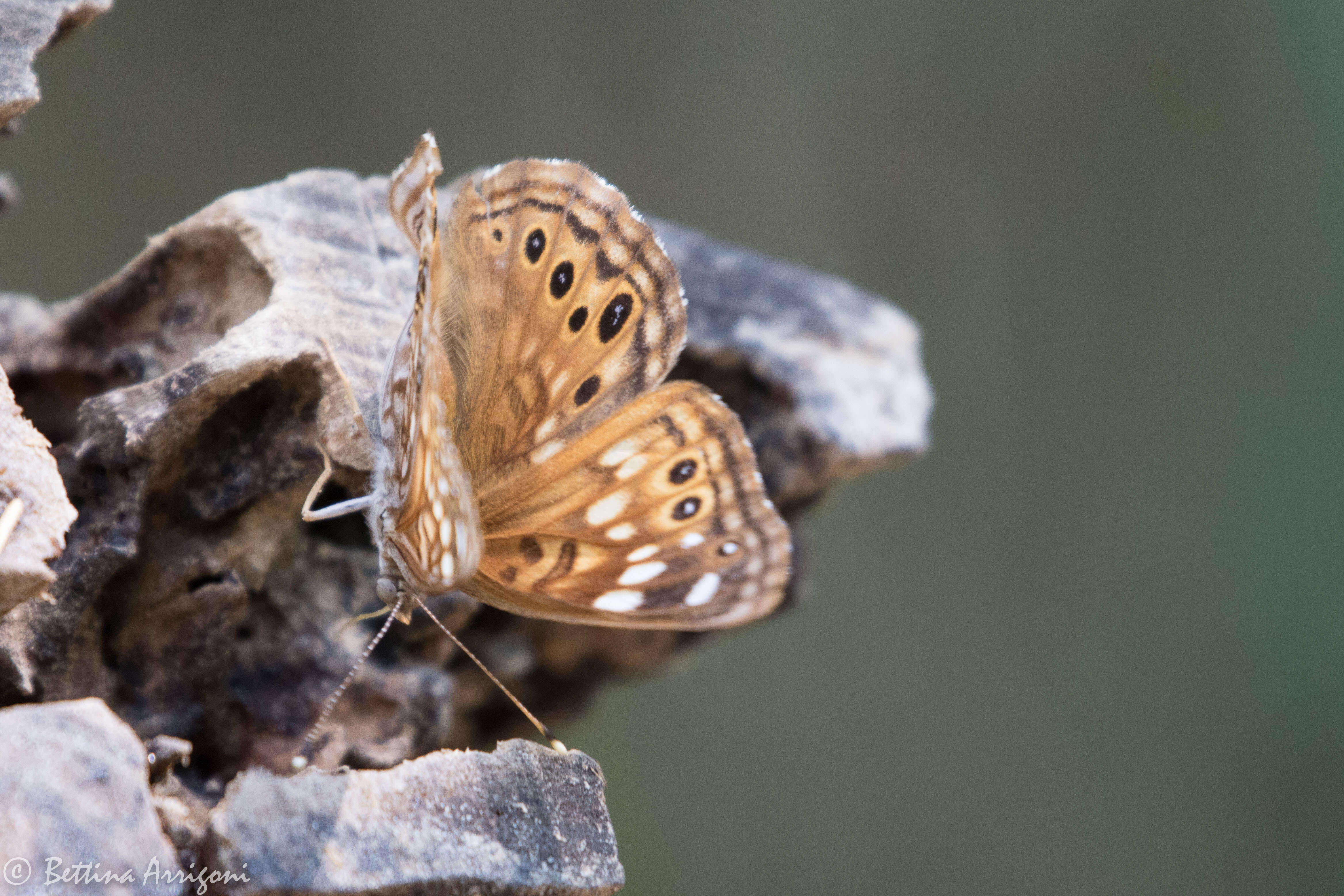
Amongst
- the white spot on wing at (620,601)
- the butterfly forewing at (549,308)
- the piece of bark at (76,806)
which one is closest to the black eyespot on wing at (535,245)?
the butterfly forewing at (549,308)

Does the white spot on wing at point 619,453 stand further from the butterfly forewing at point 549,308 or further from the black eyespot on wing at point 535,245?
the black eyespot on wing at point 535,245

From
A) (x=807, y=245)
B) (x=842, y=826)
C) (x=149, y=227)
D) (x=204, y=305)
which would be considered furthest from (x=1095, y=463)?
(x=149, y=227)

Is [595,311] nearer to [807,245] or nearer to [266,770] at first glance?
[266,770]

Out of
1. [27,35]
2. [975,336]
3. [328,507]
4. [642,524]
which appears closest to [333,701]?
[328,507]
